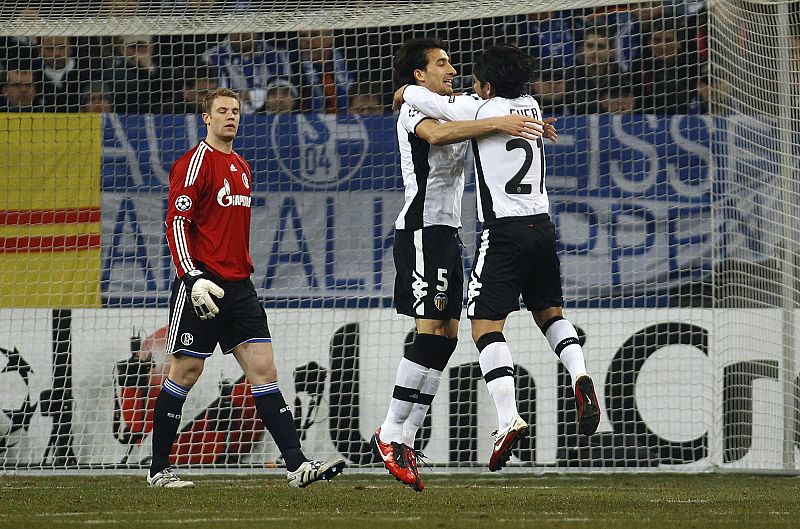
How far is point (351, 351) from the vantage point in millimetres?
8516

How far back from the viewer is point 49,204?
8.96 meters

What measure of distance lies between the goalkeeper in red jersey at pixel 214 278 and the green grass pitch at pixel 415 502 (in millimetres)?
414

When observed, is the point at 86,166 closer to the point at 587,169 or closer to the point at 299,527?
the point at 587,169

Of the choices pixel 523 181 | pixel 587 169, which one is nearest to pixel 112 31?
pixel 587 169

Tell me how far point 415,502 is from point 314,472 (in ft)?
1.67

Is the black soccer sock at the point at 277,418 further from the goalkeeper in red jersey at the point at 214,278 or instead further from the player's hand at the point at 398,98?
the player's hand at the point at 398,98

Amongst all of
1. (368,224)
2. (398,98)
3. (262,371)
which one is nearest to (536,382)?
(368,224)

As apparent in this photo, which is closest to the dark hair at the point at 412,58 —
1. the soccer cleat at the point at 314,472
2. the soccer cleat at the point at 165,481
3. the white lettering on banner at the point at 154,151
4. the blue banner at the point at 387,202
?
the soccer cleat at the point at 314,472

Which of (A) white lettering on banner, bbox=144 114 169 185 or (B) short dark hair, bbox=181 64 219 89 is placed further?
(B) short dark hair, bbox=181 64 219 89

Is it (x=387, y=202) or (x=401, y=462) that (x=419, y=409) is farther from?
(x=387, y=202)

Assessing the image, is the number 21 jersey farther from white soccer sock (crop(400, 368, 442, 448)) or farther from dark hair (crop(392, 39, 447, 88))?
white soccer sock (crop(400, 368, 442, 448))

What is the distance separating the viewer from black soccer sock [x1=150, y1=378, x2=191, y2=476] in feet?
21.5

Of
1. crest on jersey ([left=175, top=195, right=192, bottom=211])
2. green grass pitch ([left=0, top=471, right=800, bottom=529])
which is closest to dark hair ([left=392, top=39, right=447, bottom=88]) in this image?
crest on jersey ([left=175, top=195, right=192, bottom=211])

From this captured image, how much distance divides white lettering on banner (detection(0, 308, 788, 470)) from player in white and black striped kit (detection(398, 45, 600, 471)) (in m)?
2.72
